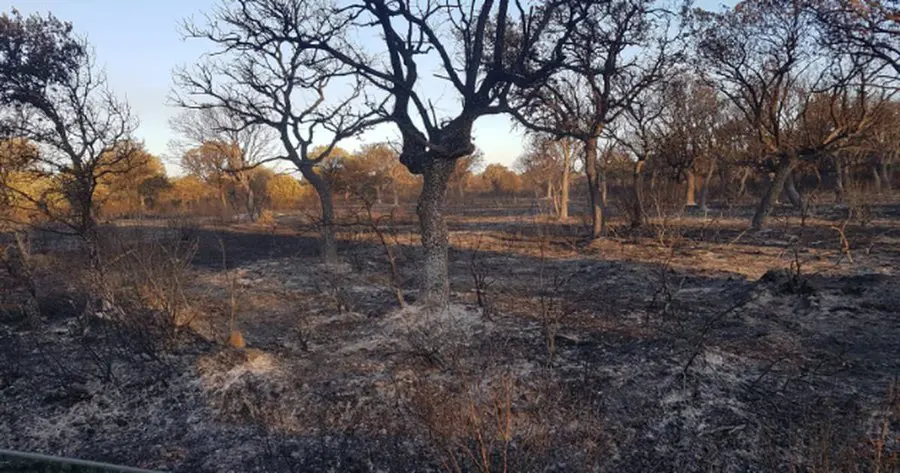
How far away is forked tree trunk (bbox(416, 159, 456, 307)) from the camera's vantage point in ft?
23.9

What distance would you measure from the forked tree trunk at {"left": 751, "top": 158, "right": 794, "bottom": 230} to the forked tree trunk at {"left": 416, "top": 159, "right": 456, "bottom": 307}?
12533 millimetres

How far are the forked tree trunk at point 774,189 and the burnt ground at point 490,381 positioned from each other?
6.51 m

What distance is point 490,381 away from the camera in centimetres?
500

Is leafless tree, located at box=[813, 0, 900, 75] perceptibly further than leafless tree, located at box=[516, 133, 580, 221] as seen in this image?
No

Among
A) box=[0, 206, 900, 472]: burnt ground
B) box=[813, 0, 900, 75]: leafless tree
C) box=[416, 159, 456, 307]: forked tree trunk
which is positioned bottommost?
box=[0, 206, 900, 472]: burnt ground

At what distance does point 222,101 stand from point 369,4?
294 inches

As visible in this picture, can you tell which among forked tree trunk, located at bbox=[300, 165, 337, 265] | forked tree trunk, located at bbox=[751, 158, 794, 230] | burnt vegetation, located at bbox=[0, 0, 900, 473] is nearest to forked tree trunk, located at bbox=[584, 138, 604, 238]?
burnt vegetation, located at bbox=[0, 0, 900, 473]

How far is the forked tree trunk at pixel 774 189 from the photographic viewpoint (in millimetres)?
14750

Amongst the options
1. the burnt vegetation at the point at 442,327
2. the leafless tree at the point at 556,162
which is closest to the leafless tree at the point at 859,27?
the burnt vegetation at the point at 442,327

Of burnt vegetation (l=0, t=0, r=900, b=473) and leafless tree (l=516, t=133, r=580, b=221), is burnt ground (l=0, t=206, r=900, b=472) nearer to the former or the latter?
burnt vegetation (l=0, t=0, r=900, b=473)

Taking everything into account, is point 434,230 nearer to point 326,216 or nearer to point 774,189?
point 326,216

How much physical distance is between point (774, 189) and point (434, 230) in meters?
13.0

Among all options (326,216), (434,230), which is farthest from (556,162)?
(434,230)

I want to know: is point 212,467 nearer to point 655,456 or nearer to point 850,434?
point 655,456
